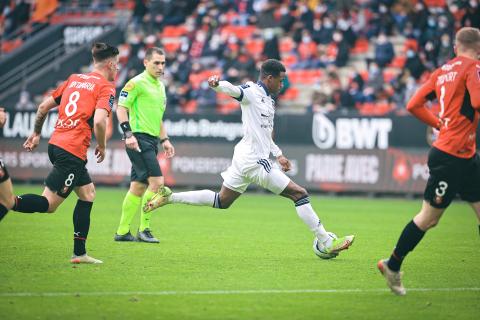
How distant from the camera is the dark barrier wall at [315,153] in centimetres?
2311

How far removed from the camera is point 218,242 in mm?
12742

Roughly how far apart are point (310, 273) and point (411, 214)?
942 centimetres

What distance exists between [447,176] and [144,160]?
5527mm

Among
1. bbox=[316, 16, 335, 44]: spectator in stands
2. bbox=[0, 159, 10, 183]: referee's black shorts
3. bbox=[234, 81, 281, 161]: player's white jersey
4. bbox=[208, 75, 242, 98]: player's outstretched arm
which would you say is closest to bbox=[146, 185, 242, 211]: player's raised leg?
bbox=[234, 81, 281, 161]: player's white jersey

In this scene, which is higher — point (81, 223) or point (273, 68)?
point (273, 68)

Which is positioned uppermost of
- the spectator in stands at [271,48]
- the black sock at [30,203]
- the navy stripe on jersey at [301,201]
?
the black sock at [30,203]

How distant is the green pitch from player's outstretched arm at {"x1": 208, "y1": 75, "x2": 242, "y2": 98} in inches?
81.2

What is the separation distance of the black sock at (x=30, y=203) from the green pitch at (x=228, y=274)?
657mm

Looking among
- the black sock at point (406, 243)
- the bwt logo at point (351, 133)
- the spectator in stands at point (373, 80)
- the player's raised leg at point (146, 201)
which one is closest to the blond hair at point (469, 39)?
the black sock at point (406, 243)

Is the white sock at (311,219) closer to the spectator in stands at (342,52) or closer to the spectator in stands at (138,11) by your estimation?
the spectator in stands at (342,52)

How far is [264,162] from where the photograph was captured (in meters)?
11.0

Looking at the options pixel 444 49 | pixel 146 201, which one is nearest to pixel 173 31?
pixel 444 49

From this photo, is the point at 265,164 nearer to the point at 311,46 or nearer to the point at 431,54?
the point at 431,54

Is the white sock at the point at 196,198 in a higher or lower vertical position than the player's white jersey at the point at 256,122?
lower
